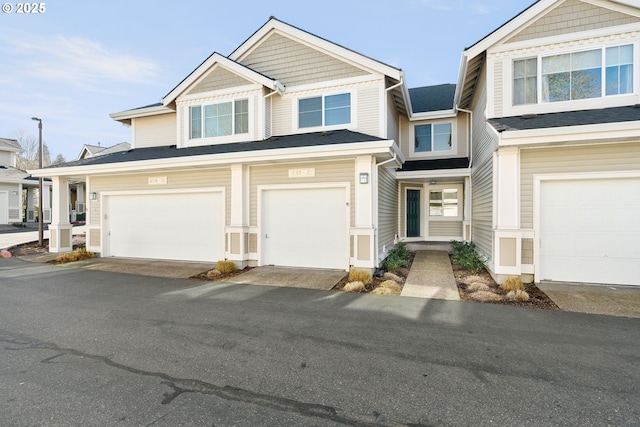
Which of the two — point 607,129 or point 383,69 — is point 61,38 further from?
point 607,129

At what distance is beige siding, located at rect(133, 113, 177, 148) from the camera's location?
42.3ft

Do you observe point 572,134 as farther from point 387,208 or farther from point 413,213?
point 413,213

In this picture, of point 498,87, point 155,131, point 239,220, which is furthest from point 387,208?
point 155,131

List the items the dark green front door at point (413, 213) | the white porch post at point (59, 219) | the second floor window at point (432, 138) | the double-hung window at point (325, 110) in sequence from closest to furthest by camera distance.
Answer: the double-hung window at point (325, 110) → the white porch post at point (59, 219) → the second floor window at point (432, 138) → the dark green front door at point (413, 213)

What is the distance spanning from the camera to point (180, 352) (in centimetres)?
383

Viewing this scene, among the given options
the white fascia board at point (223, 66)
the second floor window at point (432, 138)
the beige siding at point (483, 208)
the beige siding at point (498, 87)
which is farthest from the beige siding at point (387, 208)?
the white fascia board at point (223, 66)

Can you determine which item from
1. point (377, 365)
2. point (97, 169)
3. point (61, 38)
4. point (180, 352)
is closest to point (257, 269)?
point (180, 352)

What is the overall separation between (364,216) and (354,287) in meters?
2.07

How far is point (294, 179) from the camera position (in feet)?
30.1

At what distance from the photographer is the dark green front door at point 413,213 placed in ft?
46.2

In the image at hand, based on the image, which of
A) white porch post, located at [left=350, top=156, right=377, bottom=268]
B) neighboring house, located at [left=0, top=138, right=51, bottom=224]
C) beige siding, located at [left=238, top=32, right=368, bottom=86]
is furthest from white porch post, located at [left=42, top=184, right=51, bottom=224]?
white porch post, located at [left=350, top=156, right=377, bottom=268]

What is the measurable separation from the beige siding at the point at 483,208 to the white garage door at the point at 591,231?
133 cm

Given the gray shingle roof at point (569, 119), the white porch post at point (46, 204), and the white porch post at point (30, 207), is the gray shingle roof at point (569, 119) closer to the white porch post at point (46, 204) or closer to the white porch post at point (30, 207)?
the white porch post at point (46, 204)

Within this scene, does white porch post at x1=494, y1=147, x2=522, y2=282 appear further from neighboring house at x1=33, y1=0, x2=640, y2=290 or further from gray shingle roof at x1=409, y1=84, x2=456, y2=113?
gray shingle roof at x1=409, y1=84, x2=456, y2=113
